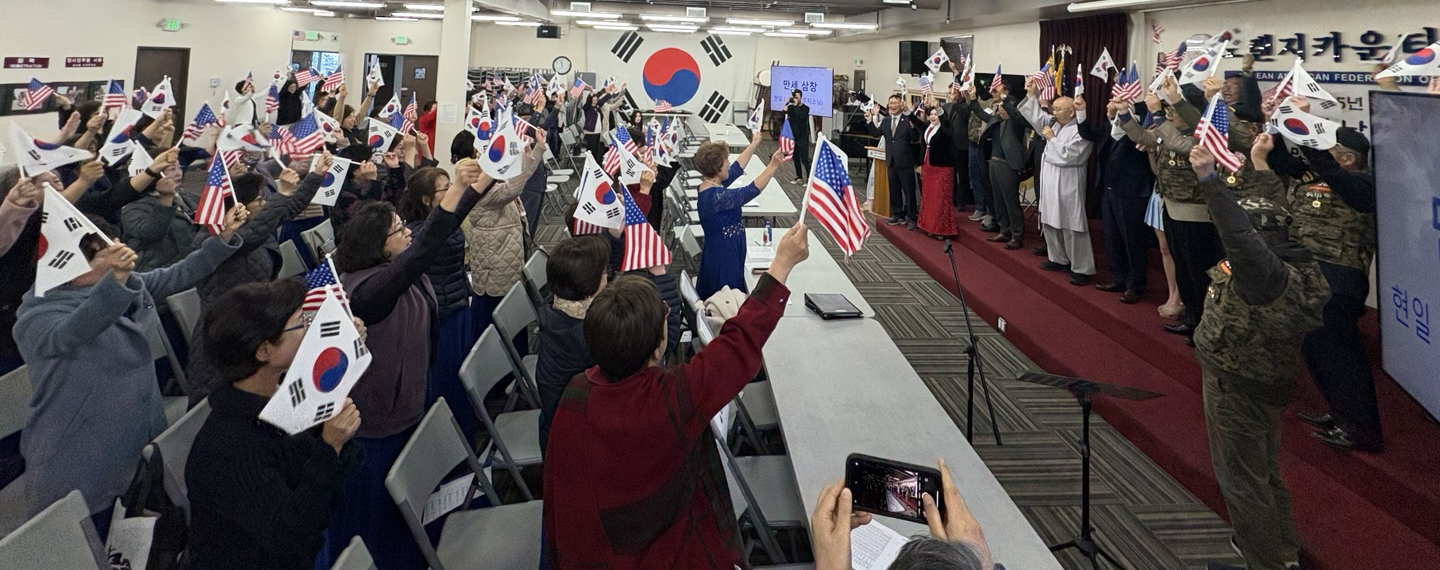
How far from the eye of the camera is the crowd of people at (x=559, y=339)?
1526 mm

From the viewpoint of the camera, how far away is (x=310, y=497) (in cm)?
156

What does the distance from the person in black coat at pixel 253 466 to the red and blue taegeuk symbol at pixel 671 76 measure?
59.9 feet

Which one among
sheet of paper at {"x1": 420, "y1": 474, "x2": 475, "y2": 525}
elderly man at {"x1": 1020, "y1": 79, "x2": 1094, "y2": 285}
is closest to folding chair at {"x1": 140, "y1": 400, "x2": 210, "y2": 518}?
sheet of paper at {"x1": 420, "y1": 474, "x2": 475, "y2": 525}

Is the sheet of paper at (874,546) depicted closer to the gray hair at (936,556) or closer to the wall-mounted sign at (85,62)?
the gray hair at (936,556)

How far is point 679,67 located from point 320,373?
18679mm

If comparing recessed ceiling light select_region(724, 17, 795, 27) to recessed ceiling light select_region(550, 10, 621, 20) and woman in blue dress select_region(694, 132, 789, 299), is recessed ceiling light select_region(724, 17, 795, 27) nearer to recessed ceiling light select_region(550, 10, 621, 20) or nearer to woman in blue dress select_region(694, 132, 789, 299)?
recessed ceiling light select_region(550, 10, 621, 20)

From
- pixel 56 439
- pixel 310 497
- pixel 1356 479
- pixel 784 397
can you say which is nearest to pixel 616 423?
pixel 310 497

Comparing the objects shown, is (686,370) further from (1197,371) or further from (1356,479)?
(1197,371)

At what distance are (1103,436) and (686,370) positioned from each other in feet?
10.4

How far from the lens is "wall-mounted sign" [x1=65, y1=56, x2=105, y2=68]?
917 cm

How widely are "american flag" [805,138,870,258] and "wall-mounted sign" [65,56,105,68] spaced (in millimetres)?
10701

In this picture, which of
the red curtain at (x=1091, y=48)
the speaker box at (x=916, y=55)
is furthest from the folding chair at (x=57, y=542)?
the speaker box at (x=916, y=55)

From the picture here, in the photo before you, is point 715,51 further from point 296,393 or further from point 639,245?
point 296,393

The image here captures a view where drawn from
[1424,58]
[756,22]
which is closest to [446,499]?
[1424,58]
